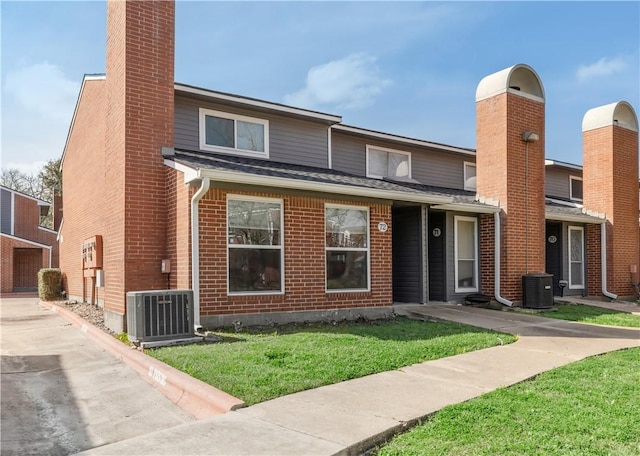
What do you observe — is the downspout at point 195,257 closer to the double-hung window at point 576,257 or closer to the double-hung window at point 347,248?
the double-hung window at point 347,248

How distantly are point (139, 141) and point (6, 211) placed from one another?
87.9 feet

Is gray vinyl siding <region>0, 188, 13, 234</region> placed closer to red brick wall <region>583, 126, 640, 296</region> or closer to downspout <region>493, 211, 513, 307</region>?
downspout <region>493, 211, 513, 307</region>

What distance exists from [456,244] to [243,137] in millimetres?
6224

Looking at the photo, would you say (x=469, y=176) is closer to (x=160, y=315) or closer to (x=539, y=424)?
(x=160, y=315)

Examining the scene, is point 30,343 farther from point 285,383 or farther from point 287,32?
point 287,32

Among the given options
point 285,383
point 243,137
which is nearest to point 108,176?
point 243,137

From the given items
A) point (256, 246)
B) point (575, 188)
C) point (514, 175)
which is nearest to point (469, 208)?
point (514, 175)

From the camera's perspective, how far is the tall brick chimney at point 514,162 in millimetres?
13078

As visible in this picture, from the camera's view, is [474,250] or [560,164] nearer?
[474,250]

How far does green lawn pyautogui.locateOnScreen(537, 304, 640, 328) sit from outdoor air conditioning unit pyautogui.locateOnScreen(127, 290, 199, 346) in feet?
27.5

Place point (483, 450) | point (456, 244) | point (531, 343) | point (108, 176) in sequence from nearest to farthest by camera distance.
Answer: point (483, 450)
point (531, 343)
point (108, 176)
point (456, 244)

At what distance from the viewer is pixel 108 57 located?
402 inches

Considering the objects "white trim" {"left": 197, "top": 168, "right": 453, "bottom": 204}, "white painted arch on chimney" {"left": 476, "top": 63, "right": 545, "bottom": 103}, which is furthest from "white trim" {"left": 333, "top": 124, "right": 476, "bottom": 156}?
"white trim" {"left": 197, "top": 168, "right": 453, "bottom": 204}

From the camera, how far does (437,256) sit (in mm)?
13117
